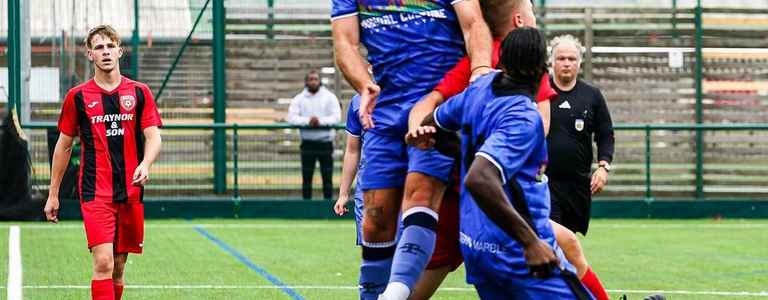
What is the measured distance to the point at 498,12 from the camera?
753 centimetres

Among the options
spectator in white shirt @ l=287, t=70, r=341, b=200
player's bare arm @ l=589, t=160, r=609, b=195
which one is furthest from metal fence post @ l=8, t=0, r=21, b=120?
player's bare arm @ l=589, t=160, r=609, b=195

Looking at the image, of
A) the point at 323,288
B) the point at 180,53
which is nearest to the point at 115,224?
the point at 323,288

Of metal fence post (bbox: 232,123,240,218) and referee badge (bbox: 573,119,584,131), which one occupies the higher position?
referee badge (bbox: 573,119,584,131)

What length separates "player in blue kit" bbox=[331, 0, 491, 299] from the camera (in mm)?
7371

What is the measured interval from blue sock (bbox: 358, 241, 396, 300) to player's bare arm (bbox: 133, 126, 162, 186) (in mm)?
2090

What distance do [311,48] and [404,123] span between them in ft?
53.9

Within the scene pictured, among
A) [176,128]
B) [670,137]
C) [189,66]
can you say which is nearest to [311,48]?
[189,66]

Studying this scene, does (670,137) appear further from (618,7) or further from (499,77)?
(499,77)

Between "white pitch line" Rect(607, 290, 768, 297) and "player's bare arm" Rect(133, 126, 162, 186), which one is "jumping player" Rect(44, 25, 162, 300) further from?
"white pitch line" Rect(607, 290, 768, 297)

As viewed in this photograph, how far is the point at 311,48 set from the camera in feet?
78.2

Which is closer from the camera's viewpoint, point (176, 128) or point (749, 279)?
point (749, 279)

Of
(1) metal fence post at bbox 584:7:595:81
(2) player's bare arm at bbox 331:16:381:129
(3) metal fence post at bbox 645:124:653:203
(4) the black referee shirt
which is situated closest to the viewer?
(2) player's bare arm at bbox 331:16:381:129

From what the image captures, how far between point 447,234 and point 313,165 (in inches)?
532

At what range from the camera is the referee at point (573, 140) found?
10352 millimetres
